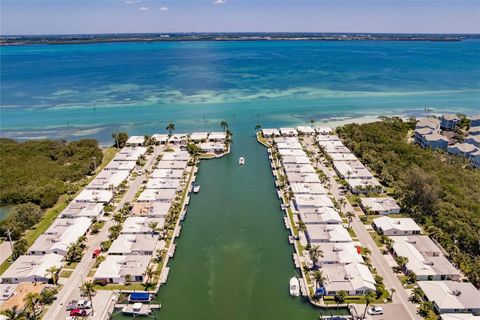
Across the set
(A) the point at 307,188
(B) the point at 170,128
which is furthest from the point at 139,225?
(B) the point at 170,128

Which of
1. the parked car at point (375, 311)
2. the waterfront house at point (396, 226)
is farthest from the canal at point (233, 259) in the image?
the waterfront house at point (396, 226)

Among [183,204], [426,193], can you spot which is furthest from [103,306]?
[426,193]

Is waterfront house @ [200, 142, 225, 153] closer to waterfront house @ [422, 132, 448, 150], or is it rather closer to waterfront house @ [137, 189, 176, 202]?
waterfront house @ [137, 189, 176, 202]

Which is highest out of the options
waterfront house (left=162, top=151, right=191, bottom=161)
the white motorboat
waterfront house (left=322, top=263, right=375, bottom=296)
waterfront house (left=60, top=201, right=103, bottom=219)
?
waterfront house (left=162, top=151, right=191, bottom=161)

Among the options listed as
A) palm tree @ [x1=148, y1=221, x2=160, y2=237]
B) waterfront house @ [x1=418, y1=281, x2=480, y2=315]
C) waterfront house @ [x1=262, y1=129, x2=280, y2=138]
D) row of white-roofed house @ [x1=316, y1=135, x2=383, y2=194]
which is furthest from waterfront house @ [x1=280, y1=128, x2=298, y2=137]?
waterfront house @ [x1=418, y1=281, x2=480, y2=315]

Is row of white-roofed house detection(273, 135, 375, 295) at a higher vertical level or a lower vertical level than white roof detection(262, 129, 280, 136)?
lower

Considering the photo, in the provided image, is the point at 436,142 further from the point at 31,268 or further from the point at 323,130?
the point at 31,268

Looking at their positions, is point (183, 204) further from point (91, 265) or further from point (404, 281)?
point (404, 281)

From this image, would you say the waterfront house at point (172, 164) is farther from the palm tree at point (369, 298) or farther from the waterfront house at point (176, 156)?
the palm tree at point (369, 298)

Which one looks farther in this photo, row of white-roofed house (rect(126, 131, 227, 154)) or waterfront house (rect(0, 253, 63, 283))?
row of white-roofed house (rect(126, 131, 227, 154))
